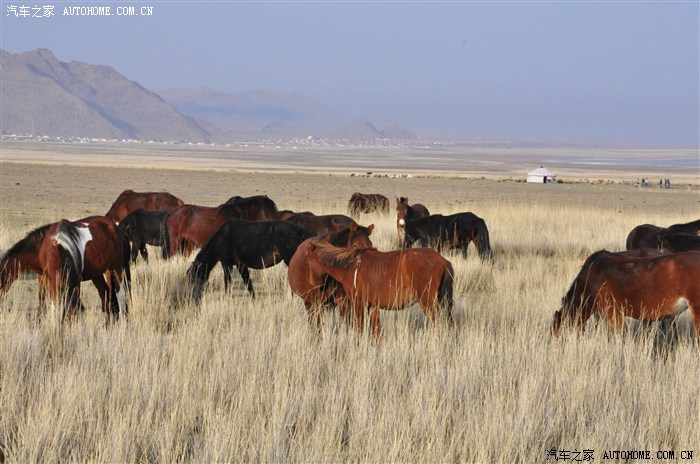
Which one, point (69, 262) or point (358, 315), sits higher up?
point (69, 262)

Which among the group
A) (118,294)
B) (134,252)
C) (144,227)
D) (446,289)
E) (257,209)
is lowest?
(134,252)

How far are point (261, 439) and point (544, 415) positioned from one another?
72.0 inches

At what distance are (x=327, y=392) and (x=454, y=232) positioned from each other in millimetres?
8762

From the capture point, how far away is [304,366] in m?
6.05

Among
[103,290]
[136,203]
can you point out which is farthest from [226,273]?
[136,203]

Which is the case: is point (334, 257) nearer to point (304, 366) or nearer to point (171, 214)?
point (304, 366)

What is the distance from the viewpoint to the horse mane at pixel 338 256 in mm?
7230

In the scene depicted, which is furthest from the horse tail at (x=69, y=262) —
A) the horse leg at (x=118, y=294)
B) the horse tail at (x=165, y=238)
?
the horse tail at (x=165, y=238)

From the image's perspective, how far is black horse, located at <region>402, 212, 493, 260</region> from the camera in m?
13.7

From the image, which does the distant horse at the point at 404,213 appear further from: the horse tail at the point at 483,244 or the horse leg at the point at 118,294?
the horse leg at the point at 118,294

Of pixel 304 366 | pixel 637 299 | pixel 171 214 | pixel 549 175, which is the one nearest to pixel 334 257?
pixel 304 366

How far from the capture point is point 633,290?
21.8ft

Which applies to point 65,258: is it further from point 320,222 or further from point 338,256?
point 320,222

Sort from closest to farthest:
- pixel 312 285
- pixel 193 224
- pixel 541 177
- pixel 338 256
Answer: pixel 338 256 < pixel 312 285 < pixel 193 224 < pixel 541 177
